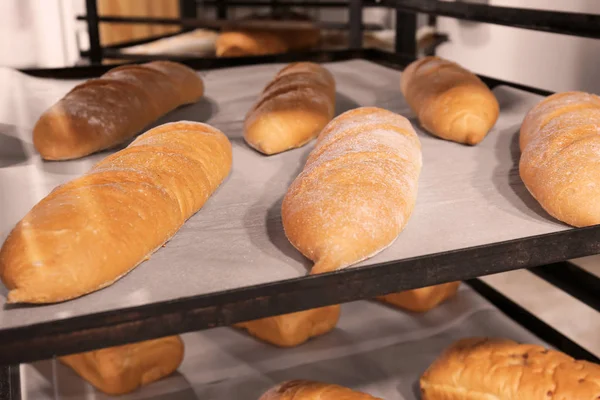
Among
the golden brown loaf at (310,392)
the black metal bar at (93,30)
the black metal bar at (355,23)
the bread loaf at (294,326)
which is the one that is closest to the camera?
the golden brown loaf at (310,392)

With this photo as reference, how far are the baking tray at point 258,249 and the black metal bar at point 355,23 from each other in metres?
0.87

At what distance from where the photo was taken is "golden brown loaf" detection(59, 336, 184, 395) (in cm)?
114

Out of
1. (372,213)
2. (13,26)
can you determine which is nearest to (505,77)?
(372,213)

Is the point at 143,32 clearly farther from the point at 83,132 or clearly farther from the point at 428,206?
the point at 428,206

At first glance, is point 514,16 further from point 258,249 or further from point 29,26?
point 29,26

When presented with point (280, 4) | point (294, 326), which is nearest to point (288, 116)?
point (294, 326)

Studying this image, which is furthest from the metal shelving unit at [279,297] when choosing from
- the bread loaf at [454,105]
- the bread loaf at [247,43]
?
the bread loaf at [247,43]

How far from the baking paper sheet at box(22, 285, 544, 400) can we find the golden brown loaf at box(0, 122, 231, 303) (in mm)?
415

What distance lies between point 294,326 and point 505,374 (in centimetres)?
40

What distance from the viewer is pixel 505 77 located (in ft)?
8.21

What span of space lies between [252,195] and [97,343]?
44 cm

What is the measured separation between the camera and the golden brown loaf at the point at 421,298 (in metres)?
1.38

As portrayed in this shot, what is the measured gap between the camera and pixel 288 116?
1.22m

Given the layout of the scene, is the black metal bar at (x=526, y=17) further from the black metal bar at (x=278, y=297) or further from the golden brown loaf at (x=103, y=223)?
the golden brown loaf at (x=103, y=223)
